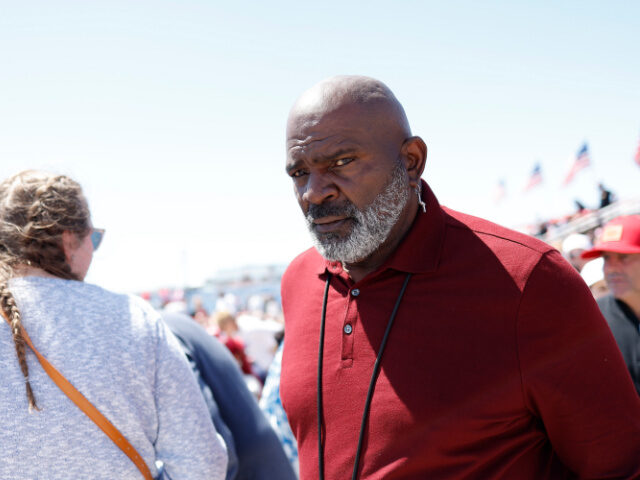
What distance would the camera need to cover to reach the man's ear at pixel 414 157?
1.84 meters

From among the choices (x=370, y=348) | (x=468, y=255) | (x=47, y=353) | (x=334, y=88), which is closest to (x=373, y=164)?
(x=334, y=88)

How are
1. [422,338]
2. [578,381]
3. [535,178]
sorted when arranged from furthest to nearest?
[535,178], [422,338], [578,381]

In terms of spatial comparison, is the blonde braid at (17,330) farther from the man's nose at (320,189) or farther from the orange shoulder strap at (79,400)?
the man's nose at (320,189)

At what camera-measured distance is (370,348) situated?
171cm

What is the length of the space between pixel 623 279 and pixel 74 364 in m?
3.02

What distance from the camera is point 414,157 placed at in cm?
188

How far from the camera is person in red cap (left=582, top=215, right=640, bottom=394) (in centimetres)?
332

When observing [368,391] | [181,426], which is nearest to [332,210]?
[368,391]

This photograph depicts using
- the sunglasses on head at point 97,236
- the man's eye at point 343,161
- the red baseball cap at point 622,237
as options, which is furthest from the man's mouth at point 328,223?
the red baseball cap at point 622,237

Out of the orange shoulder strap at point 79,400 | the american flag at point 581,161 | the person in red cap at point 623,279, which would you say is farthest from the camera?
the american flag at point 581,161

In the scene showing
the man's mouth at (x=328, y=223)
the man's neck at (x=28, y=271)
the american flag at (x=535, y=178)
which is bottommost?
the american flag at (x=535, y=178)

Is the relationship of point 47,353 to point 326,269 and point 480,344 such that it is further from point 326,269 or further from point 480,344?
point 480,344

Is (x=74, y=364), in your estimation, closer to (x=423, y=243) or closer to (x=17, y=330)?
(x=17, y=330)

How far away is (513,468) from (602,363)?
35 cm
